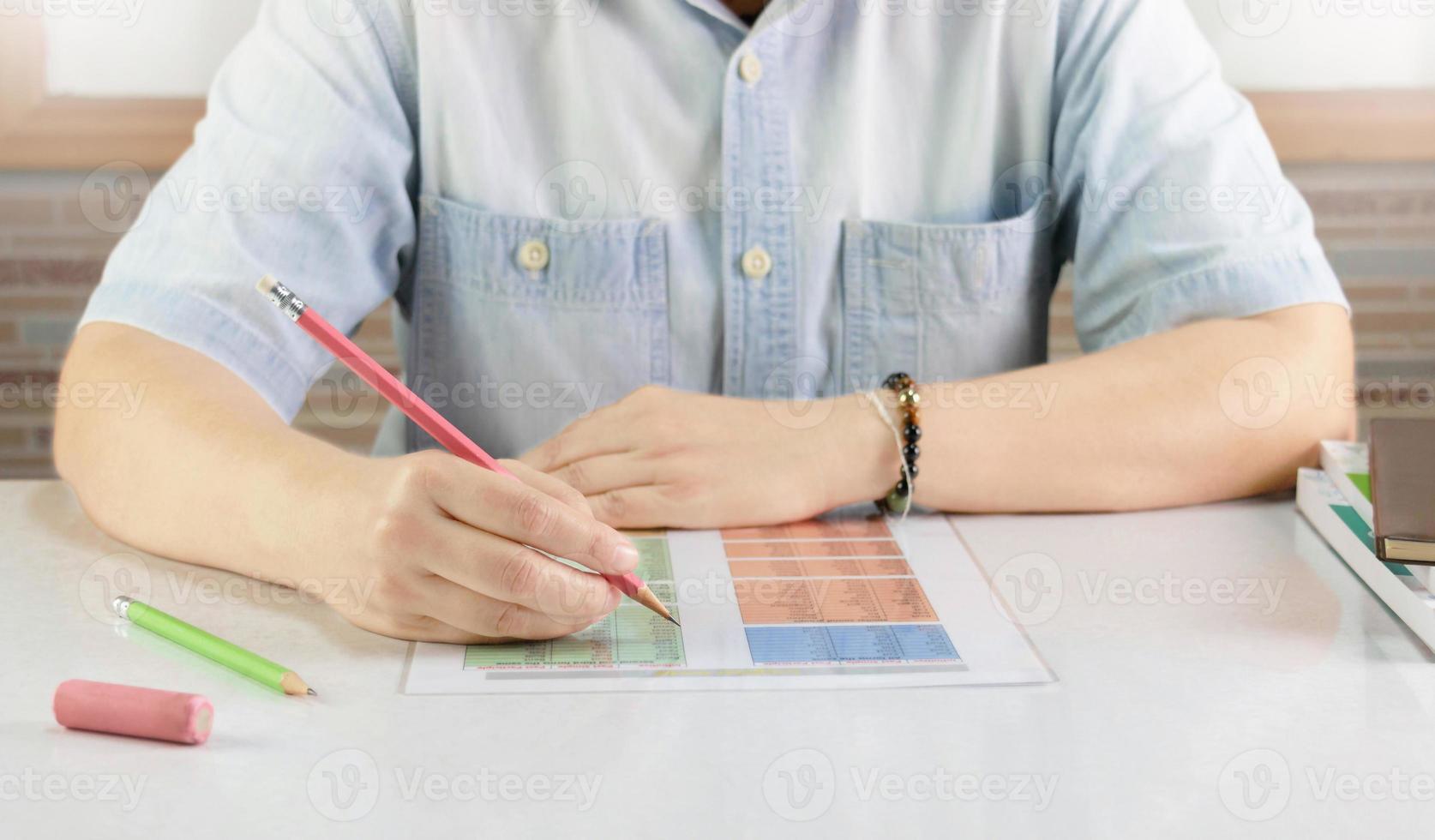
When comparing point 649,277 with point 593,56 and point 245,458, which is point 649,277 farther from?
point 245,458

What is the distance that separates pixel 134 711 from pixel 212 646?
83 millimetres

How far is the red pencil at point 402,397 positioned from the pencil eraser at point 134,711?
7.3 inches

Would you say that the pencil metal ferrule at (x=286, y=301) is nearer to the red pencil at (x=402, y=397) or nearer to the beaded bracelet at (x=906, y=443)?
the red pencil at (x=402, y=397)

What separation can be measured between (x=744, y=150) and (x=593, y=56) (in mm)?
162

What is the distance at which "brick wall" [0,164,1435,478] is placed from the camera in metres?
2.39

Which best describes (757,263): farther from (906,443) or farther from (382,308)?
(382,308)

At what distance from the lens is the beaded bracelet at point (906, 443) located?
3.03 feet

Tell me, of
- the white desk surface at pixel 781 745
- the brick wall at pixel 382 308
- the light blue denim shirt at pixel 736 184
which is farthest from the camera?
the brick wall at pixel 382 308

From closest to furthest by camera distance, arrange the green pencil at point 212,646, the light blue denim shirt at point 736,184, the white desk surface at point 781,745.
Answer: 1. the white desk surface at point 781,745
2. the green pencil at point 212,646
3. the light blue denim shirt at point 736,184

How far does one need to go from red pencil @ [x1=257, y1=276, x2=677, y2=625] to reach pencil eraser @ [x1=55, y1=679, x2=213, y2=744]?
0.61 feet

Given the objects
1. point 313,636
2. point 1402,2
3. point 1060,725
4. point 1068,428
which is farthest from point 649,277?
point 1402,2

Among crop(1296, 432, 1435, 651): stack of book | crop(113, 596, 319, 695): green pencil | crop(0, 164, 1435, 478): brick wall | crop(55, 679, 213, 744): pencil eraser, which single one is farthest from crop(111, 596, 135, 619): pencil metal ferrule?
crop(0, 164, 1435, 478): brick wall

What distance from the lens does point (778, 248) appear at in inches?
45.5

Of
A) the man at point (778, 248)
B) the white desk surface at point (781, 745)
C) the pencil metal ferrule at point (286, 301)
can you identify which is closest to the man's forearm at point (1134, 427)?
the man at point (778, 248)
